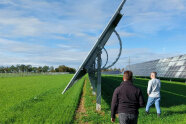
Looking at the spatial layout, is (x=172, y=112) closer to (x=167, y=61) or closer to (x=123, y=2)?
(x=123, y=2)

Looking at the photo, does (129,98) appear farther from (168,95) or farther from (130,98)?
(168,95)

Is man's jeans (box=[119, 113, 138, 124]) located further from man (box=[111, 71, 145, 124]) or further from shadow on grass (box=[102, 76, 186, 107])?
shadow on grass (box=[102, 76, 186, 107])

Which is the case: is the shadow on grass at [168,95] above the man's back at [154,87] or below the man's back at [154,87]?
below

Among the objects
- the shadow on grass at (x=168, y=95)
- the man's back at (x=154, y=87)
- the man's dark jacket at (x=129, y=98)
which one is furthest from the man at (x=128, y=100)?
the shadow on grass at (x=168, y=95)

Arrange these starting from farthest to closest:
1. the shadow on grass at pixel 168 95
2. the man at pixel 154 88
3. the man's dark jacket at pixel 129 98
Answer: the shadow on grass at pixel 168 95
the man at pixel 154 88
the man's dark jacket at pixel 129 98

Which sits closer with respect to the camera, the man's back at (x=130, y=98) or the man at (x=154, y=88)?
the man's back at (x=130, y=98)

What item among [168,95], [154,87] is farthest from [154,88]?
[168,95]

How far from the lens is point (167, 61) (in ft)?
135

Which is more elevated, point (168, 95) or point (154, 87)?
→ point (154, 87)

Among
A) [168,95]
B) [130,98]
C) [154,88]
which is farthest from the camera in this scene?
[168,95]

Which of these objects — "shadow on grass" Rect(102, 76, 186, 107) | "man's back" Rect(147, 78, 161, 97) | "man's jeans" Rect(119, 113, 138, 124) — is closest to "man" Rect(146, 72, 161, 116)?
"man's back" Rect(147, 78, 161, 97)

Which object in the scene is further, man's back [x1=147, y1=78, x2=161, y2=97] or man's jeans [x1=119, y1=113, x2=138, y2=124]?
man's back [x1=147, y1=78, x2=161, y2=97]

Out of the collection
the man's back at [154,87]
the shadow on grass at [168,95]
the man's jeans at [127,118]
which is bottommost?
the shadow on grass at [168,95]

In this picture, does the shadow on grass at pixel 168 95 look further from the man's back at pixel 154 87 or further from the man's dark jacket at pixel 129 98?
the man's dark jacket at pixel 129 98
